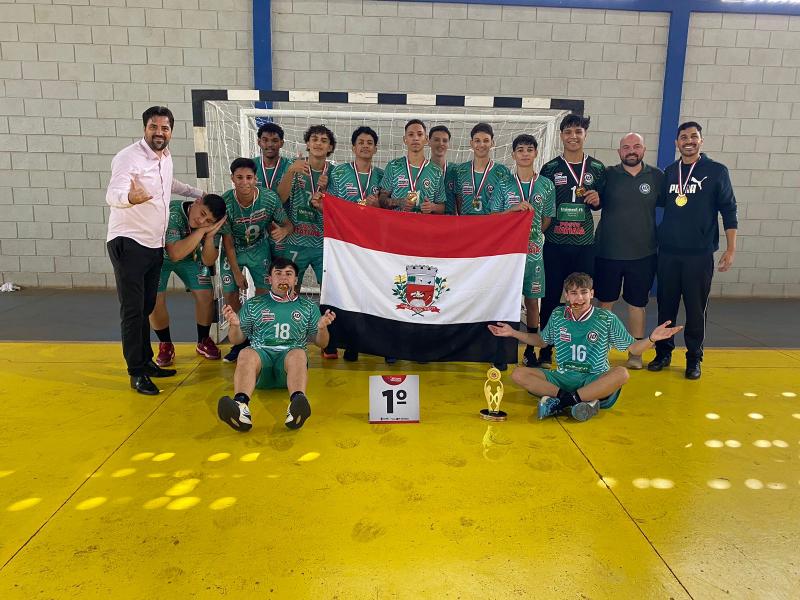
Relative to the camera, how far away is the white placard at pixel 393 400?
3098 millimetres

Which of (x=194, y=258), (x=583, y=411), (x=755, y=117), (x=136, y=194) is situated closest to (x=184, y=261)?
(x=194, y=258)

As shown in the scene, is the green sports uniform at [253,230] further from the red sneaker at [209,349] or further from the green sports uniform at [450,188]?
the green sports uniform at [450,188]

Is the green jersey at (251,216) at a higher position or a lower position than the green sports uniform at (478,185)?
lower

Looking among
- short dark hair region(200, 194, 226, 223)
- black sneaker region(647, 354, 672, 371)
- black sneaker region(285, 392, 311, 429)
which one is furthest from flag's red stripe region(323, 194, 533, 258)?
black sneaker region(647, 354, 672, 371)

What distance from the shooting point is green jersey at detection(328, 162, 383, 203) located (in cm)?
409

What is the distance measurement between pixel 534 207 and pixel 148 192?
102 inches

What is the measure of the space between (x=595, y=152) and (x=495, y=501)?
20.5 feet

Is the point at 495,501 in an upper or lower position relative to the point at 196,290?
lower

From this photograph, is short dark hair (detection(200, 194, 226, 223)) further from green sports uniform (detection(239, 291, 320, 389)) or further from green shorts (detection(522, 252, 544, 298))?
green shorts (detection(522, 252, 544, 298))

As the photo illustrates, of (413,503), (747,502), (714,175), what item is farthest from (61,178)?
(747,502)

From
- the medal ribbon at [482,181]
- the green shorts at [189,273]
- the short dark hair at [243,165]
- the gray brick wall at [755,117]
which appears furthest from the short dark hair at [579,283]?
the gray brick wall at [755,117]

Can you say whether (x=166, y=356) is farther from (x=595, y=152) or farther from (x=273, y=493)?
(x=595, y=152)

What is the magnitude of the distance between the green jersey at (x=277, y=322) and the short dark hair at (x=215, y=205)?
2.43ft

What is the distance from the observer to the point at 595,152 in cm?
736
